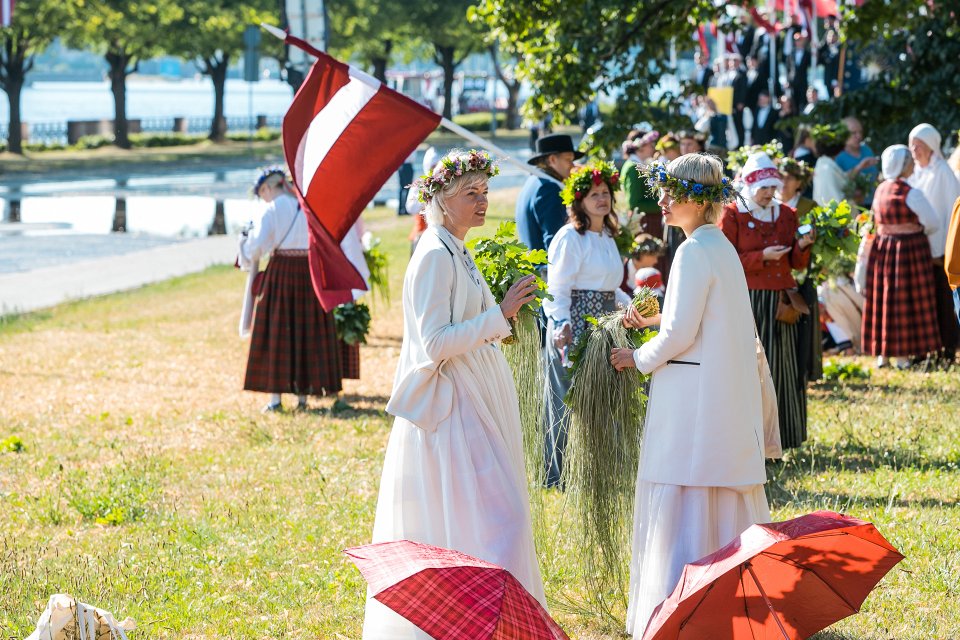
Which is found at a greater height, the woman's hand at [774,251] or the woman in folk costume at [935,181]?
the woman in folk costume at [935,181]

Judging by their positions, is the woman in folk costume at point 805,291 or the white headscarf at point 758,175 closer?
the white headscarf at point 758,175

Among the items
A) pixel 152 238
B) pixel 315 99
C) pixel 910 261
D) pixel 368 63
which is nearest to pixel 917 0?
pixel 910 261

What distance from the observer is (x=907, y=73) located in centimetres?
1475

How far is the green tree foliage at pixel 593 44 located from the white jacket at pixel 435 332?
8.34 metres

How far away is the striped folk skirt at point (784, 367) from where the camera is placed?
840cm

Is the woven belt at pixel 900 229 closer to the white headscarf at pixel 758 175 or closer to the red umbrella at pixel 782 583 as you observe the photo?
the white headscarf at pixel 758 175

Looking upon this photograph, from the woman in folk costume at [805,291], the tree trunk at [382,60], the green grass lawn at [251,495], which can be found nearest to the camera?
the green grass lawn at [251,495]

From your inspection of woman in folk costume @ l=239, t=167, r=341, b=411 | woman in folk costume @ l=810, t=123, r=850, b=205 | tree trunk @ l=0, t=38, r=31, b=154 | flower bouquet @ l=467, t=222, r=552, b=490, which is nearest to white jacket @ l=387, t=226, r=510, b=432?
flower bouquet @ l=467, t=222, r=552, b=490

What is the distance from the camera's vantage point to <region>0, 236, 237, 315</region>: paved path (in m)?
17.3

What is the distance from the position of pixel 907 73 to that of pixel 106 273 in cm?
1152

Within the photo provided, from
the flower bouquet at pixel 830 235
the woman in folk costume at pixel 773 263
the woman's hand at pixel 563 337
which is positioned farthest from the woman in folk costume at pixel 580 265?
the flower bouquet at pixel 830 235

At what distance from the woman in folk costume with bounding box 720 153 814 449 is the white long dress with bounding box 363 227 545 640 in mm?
3288

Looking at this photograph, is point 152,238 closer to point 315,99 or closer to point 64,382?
point 64,382

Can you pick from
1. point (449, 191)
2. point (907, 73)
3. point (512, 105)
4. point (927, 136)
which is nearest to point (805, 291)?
point (927, 136)
